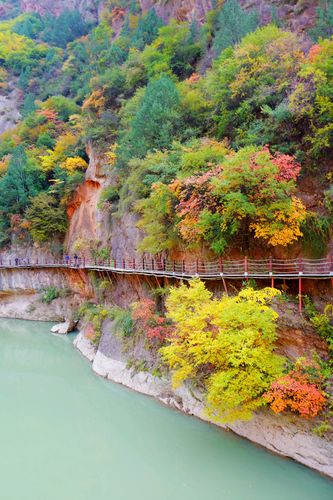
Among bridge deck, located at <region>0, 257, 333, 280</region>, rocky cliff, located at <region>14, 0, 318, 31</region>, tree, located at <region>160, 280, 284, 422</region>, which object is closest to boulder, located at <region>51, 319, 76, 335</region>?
bridge deck, located at <region>0, 257, 333, 280</region>

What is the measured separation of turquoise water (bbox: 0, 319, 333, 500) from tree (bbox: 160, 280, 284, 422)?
1.57 m

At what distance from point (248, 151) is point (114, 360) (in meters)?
11.8

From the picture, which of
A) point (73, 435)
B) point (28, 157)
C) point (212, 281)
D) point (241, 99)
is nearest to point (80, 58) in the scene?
point (28, 157)

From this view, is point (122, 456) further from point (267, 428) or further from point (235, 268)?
point (235, 268)

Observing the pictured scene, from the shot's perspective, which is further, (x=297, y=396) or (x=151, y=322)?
(x=151, y=322)

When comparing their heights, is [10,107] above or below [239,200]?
above

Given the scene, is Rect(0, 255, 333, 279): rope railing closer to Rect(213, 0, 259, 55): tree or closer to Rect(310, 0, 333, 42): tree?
Rect(310, 0, 333, 42): tree

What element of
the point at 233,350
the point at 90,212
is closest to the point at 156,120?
the point at 90,212

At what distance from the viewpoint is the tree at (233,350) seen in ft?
33.4

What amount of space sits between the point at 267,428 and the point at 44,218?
2631cm

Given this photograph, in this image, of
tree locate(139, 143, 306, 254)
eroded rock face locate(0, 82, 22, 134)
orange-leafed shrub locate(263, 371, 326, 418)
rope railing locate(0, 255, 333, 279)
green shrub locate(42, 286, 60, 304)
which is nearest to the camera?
orange-leafed shrub locate(263, 371, 326, 418)

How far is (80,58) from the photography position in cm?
5162

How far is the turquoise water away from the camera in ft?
32.5

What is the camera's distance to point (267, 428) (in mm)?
10984
